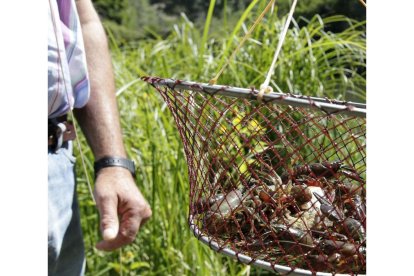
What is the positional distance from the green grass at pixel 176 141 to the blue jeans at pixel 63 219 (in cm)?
61

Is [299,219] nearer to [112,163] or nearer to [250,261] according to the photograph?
[250,261]

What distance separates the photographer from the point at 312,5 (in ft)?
11.6

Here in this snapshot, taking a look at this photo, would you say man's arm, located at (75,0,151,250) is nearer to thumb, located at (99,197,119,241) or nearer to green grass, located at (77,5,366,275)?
thumb, located at (99,197,119,241)

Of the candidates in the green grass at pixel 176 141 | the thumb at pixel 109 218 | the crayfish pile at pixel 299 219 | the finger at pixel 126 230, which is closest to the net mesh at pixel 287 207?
the crayfish pile at pixel 299 219

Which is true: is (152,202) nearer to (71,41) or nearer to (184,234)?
(184,234)

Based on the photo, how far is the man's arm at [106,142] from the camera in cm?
129

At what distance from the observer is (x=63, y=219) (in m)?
1.37

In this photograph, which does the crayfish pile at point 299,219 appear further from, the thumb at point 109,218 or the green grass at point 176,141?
the green grass at point 176,141

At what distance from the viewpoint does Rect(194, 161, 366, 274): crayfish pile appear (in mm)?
779

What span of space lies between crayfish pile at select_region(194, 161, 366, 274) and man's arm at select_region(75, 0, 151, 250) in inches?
16.0

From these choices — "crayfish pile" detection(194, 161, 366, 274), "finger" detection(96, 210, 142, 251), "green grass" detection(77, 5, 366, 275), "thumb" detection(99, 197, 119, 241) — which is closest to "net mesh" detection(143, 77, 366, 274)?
"crayfish pile" detection(194, 161, 366, 274)
